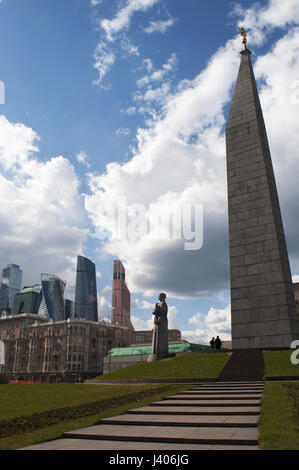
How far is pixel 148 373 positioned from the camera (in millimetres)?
24422

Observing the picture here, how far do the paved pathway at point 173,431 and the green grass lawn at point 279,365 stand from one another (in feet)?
35.0

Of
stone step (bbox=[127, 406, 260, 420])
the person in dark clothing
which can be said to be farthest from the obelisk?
stone step (bbox=[127, 406, 260, 420])

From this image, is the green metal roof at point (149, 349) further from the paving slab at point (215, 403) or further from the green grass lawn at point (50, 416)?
the paving slab at point (215, 403)

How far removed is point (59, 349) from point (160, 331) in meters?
94.7

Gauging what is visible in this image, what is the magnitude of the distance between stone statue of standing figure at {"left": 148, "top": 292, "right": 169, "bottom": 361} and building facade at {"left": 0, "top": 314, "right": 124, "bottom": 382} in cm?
8470

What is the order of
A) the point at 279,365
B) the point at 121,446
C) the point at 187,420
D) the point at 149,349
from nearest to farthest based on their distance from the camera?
the point at 121,446, the point at 187,420, the point at 279,365, the point at 149,349

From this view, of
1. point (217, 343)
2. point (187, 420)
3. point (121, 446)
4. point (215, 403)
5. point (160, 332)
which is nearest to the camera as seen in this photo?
point (121, 446)

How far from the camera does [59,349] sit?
386 feet

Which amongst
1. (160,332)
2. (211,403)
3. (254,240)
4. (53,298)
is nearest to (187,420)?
(211,403)

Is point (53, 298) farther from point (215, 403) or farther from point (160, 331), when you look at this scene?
point (215, 403)

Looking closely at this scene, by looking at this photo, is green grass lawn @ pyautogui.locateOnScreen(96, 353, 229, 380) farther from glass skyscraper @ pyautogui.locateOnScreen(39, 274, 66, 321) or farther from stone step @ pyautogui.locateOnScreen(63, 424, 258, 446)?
glass skyscraper @ pyautogui.locateOnScreen(39, 274, 66, 321)

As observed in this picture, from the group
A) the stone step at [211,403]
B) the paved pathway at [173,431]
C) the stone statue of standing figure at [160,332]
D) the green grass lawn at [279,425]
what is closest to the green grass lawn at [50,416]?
the paved pathway at [173,431]

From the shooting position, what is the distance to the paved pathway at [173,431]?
620 centimetres

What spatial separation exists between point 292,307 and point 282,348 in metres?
3.56
